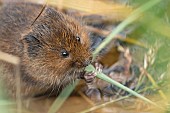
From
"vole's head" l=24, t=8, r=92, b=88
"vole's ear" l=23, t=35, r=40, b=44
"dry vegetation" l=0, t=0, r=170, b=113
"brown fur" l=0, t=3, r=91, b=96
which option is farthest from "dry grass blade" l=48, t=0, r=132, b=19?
"vole's ear" l=23, t=35, r=40, b=44

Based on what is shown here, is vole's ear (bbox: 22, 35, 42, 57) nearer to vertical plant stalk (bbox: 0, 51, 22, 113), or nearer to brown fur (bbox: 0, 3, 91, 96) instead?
brown fur (bbox: 0, 3, 91, 96)

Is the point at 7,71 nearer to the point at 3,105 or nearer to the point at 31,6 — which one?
the point at 31,6

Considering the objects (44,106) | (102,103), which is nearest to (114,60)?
(102,103)

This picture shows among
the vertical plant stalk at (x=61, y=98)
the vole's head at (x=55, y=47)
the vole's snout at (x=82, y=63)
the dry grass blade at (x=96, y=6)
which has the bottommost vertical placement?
the vertical plant stalk at (x=61, y=98)

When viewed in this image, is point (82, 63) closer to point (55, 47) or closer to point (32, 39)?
point (55, 47)

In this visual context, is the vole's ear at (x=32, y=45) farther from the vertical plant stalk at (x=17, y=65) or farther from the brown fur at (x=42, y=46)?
the vertical plant stalk at (x=17, y=65)

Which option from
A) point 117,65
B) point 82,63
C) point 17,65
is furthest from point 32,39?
point 117,65

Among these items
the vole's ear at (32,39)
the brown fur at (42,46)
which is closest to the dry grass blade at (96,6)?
the brown fur at (42,46)
